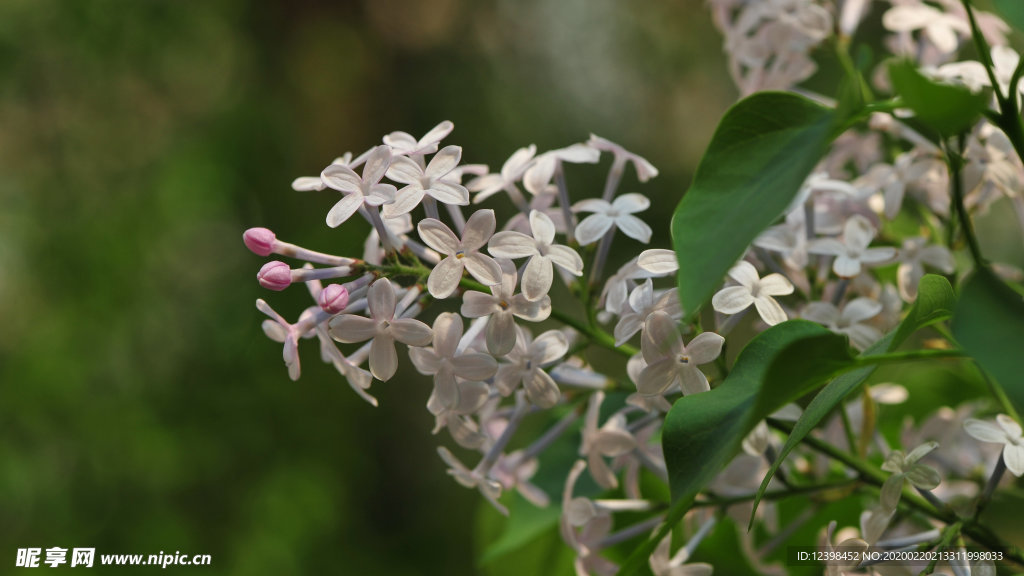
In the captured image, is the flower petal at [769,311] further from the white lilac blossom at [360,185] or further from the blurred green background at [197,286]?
the blurred green background at [197,286]

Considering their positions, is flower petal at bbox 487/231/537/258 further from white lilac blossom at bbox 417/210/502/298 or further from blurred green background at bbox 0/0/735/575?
A: blurred green background at bbox 0/0/735/575

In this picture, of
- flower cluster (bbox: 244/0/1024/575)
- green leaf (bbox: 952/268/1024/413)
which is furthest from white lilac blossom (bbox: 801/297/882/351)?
green leaf (bbox: 952/268/1024/413)

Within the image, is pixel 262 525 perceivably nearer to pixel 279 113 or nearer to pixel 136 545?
pixel 136 545

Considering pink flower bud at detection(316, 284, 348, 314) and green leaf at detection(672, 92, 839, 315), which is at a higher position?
green leaf at detection(672, 92, 839, 315)

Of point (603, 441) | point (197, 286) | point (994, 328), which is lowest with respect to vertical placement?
point (197, 286)

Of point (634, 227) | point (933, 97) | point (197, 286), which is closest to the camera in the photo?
point (933, 97)

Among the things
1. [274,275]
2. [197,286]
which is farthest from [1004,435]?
[197,286]

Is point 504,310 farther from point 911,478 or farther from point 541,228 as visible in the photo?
point 911,478
